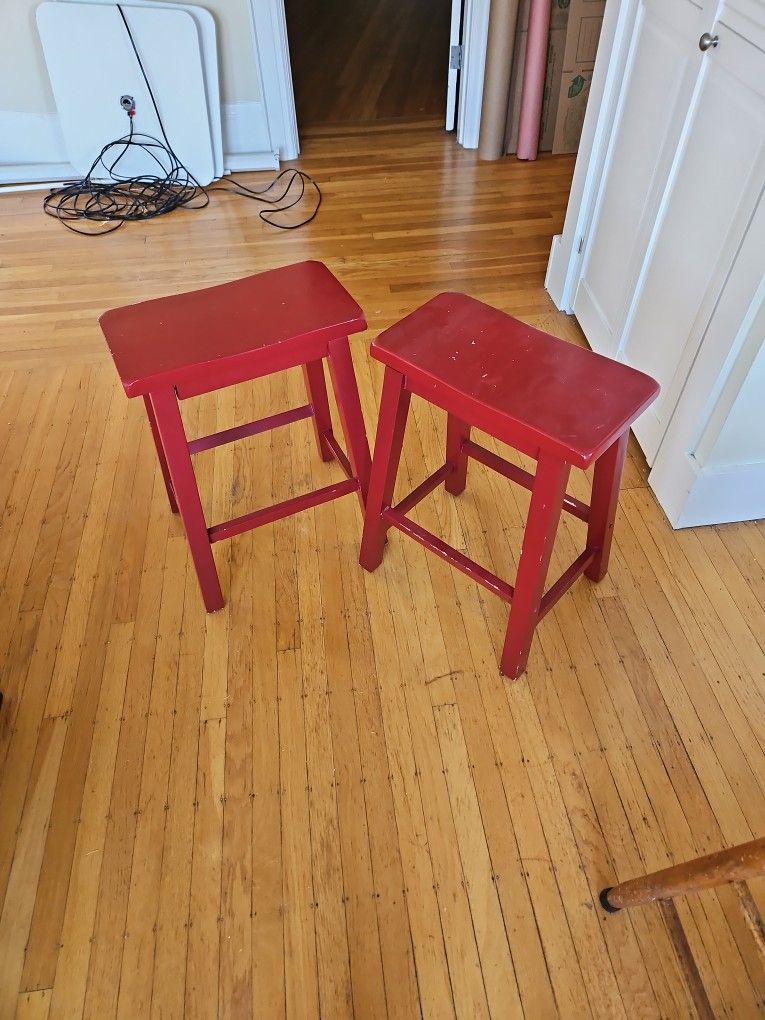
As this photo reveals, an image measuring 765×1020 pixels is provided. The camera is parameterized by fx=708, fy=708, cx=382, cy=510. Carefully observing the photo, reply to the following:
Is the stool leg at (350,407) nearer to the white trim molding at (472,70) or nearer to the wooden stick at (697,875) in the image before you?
the wooden stick at (697,875)

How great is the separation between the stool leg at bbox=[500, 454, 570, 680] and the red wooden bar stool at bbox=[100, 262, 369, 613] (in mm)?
471

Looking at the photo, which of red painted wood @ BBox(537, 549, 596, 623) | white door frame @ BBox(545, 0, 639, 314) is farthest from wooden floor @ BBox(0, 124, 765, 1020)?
white door frame @ BBox(545, 0, 639, 314)

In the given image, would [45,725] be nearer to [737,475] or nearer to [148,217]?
[737,475]

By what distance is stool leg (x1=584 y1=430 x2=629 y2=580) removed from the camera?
1.35m

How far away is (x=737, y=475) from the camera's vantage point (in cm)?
170

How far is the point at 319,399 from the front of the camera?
6.00 feet

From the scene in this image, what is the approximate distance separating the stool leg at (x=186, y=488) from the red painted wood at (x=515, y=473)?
2.11 ft

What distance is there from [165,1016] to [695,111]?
2.04 m

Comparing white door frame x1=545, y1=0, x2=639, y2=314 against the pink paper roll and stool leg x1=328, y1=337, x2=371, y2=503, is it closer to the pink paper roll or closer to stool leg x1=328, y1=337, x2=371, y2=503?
stool leg x1=328, y1=337, x2=371, y2=503

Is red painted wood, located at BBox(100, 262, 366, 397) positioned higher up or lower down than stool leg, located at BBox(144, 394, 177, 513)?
higher up

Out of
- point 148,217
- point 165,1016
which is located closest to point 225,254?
point 148,217

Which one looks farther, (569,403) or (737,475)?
(737,475)

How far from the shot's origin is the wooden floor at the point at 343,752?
46.3 inches

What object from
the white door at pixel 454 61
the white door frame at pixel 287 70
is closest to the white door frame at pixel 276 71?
the white door frame at pixel 287 70
